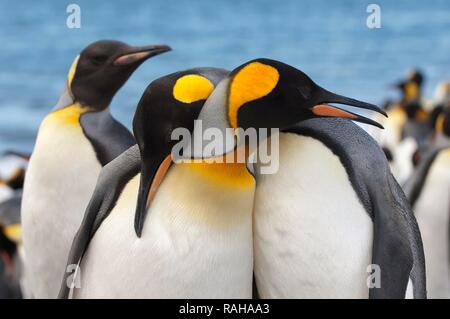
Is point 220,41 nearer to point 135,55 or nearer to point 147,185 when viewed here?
point 135,55

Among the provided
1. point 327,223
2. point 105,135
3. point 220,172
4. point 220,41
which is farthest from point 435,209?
point 220,41

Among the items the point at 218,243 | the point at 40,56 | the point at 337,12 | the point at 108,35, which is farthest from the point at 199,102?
the point at 337,12

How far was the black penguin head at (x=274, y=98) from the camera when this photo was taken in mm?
1976

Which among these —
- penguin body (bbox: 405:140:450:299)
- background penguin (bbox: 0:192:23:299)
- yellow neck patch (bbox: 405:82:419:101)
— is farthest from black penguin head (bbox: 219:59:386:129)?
yellow neck patch (bbox: 405:82:419:101)

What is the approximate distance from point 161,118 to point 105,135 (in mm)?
1027

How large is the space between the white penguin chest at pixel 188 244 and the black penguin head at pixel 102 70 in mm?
998

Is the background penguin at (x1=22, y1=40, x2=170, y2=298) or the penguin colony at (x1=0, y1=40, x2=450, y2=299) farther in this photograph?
the background penguin at (x1=22, y1=40, x2=170, y2=298)

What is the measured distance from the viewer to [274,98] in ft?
6.57

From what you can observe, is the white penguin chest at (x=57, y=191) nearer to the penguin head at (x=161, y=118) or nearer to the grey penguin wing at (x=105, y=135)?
the grey penguin wing at (x=105, y=135)

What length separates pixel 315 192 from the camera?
2.09m

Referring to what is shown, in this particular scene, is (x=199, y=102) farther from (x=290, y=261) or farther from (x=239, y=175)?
(x=290, y=261)

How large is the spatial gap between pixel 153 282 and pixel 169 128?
36 centimetres

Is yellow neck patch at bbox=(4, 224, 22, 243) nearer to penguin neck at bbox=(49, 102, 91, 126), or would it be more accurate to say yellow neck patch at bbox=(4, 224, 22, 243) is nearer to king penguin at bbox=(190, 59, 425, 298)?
penguin neck at bbox=(49, 102, 91, 126)

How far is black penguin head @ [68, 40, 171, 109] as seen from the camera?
2984 millimetres
